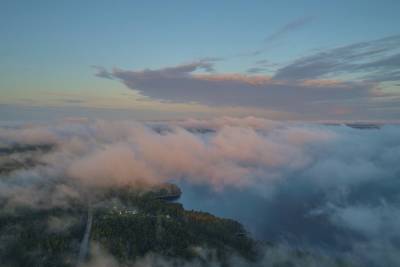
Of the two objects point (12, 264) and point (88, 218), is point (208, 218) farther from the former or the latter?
point (12, 264)

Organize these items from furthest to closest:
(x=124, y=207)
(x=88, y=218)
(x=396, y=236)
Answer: (x=396, y=236) < (x=124, y=207) < (x=88, y=218)

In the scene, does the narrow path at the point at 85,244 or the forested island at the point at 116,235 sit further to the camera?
the forested island at the point at 116,235

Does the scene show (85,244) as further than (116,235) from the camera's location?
No

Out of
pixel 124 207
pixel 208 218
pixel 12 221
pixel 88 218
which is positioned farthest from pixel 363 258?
pixel 12 221

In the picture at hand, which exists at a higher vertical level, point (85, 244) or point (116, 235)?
point (116, 235)

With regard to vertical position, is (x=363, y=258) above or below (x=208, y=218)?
below

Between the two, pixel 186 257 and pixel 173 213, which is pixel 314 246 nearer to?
pixel 173 213

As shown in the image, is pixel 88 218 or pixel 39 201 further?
Result: pixel 39 201

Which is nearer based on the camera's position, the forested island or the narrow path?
the narrow path

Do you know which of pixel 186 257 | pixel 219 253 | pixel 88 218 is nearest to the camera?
pixel 186 257
